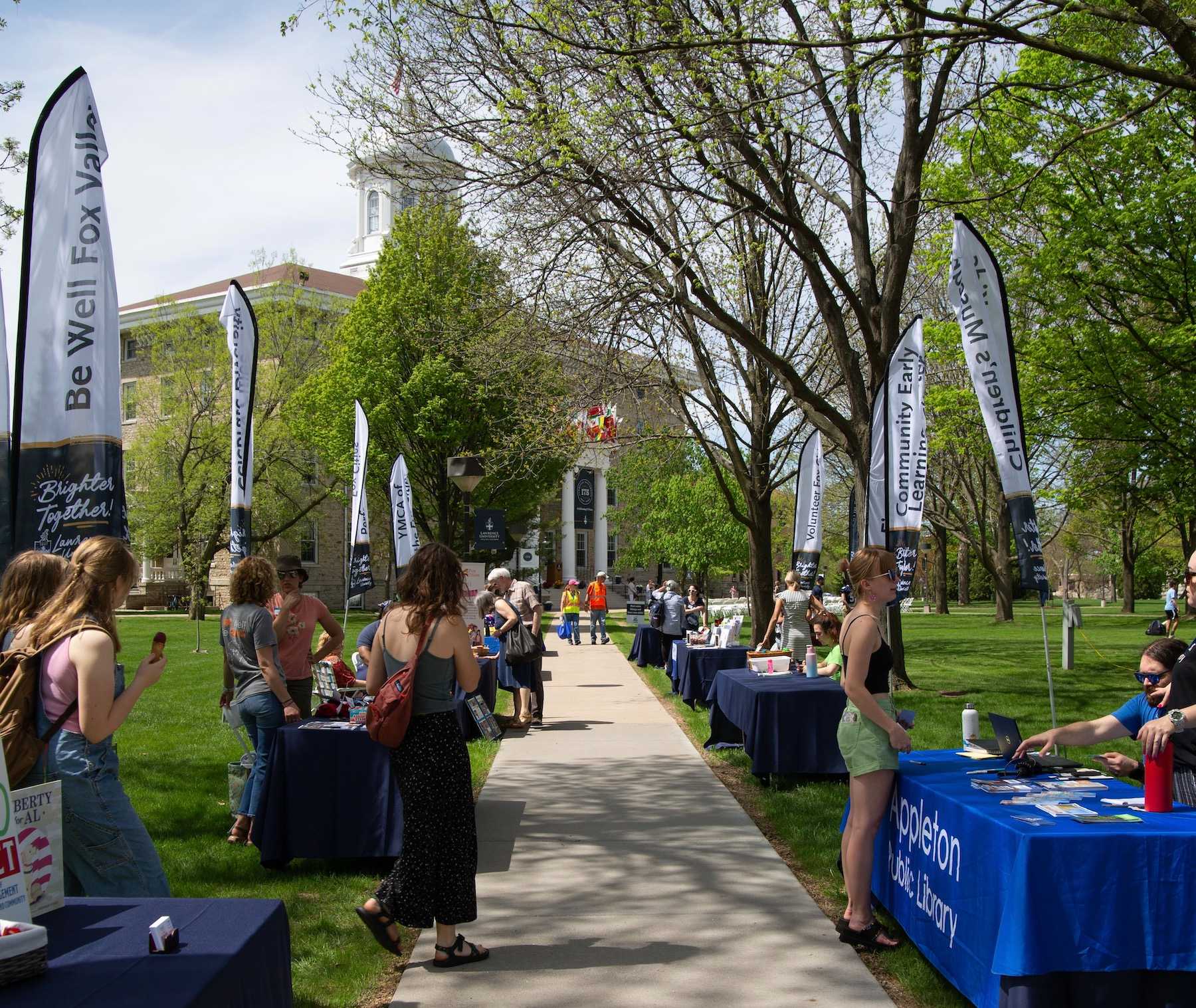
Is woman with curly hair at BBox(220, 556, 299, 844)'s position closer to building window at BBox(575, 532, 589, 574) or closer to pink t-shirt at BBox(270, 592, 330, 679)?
pink t-shirt at BBox(270, 592, 330, 679)

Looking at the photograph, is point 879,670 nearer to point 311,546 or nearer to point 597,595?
point 597,595

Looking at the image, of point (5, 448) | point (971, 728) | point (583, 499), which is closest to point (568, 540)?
point (583, 499)

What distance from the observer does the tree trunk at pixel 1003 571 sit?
123 ft

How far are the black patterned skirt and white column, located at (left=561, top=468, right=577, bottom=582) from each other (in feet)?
245

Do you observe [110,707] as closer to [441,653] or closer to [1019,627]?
[441,653]

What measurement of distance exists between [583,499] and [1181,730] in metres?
68.8

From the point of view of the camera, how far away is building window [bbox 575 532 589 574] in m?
86.4

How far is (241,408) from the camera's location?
9406mm

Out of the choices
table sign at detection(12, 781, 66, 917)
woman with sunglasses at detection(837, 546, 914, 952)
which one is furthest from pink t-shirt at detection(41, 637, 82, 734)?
woman with sunglasses at detection(837, 546, 914, 952)

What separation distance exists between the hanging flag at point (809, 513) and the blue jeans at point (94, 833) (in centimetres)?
1439

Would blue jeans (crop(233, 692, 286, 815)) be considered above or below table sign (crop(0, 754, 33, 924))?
below

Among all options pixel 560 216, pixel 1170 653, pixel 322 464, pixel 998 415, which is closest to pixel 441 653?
pixel 1170 653

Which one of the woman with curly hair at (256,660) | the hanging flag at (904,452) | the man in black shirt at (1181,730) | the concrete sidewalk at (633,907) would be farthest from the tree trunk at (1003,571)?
the man in black shirt at (1181,730)

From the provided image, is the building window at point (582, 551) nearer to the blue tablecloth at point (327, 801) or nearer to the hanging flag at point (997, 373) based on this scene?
the hanging flag at point (997, 373)
